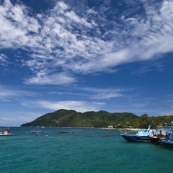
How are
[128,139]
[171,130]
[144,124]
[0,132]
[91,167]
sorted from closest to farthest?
1. [91,167]
2. [171,130]
3. [128,139]
4. [0,132]
5. [144,124]

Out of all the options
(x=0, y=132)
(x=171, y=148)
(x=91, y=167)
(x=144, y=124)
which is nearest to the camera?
(x=91, y=167)

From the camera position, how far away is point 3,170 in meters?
30.1

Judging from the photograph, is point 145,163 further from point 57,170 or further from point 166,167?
point 57,170

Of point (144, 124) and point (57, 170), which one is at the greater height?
point (144, 124)

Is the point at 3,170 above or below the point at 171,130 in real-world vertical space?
below

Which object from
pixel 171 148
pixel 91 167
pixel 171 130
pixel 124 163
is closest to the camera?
pixel 91 167

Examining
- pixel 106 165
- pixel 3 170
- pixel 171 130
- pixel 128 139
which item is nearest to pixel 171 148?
pixel 171 130

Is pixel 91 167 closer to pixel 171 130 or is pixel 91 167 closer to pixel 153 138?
pixel 171 130

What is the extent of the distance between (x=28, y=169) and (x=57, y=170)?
162 inches

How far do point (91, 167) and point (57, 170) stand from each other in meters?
5.05

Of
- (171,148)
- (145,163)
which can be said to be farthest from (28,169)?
(171,148)

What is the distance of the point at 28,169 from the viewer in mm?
29781

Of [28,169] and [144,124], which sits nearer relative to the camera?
[28,169]

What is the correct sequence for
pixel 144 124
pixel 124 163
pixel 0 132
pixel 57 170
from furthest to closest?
pixel 144 124 < pixel 0 132 < pixel 124 163 < pixel 57 170
